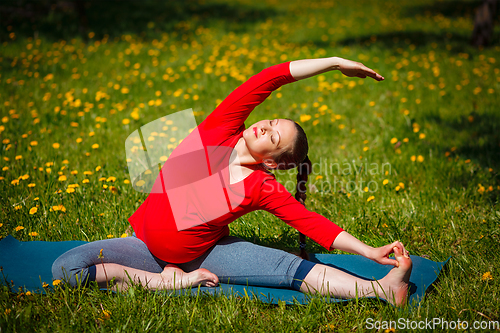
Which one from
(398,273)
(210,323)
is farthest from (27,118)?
(398,273)

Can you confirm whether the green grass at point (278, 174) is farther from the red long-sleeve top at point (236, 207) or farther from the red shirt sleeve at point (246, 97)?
the red shirt sleeve at point (246, 97)

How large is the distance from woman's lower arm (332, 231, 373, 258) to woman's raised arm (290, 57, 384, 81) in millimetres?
800

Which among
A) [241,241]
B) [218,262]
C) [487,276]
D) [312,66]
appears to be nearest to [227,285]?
[218,262]

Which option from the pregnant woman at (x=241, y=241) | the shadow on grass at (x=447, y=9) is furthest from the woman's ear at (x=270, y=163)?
the shadow on grass at (x=447, y=9)

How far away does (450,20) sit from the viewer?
11180 millimetres

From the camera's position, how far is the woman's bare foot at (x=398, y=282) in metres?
1.79

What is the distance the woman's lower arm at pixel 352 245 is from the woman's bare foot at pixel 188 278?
703 millimetres

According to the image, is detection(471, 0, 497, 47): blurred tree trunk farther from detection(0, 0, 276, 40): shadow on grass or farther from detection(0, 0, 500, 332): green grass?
detection(0, 0, 276, 40): shadow on grass

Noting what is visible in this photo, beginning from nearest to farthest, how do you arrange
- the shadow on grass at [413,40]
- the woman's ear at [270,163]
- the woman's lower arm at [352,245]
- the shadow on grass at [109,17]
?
1. the woman's lower arm at [352,245]
2. the woman's ear at [270,163]
3. the shadow on grass at [413,40]
4. the shadow on grass at [109,17]

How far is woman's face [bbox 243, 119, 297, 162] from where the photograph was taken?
6.15ft

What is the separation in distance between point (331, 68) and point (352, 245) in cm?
90

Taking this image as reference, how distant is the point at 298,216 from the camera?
72.4 inches

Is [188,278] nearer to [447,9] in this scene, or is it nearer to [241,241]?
[241,241]

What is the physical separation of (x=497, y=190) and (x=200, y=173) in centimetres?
235
